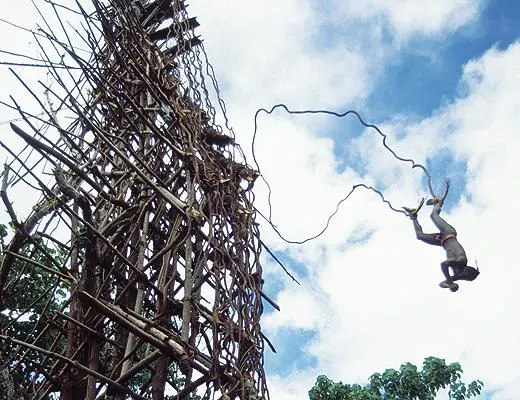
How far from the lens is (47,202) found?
3385mm

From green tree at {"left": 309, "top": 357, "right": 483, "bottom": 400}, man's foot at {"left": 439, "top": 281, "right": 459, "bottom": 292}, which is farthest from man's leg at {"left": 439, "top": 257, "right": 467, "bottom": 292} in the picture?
green tree at {"left": 309, "top": 357, "right": 483, "bottom": 400}

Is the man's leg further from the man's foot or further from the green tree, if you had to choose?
the green tree

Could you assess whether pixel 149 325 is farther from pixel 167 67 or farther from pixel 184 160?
pixel 167 67

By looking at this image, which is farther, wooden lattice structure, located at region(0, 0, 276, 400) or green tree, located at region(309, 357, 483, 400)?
green tree, located at region(309, 357, 483, 400)

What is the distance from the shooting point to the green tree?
10586 mm

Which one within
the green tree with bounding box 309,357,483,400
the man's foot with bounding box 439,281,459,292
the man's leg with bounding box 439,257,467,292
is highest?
the green tree with bounding box 309,357,483,400

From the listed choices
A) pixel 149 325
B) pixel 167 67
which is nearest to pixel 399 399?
pixel 167 67

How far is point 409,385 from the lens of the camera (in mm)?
10703

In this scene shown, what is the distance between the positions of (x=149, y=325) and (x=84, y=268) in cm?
48

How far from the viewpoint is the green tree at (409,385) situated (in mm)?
10586

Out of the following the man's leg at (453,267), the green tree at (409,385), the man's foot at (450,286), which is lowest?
the man's foot at (450,286)

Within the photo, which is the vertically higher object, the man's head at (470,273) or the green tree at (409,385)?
the green tree at (409,385)

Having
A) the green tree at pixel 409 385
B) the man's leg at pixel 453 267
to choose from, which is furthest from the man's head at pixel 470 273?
the green tree at pixel 409 385

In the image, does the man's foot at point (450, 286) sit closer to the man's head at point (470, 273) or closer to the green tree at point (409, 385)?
the man's head at point (470, 273)
